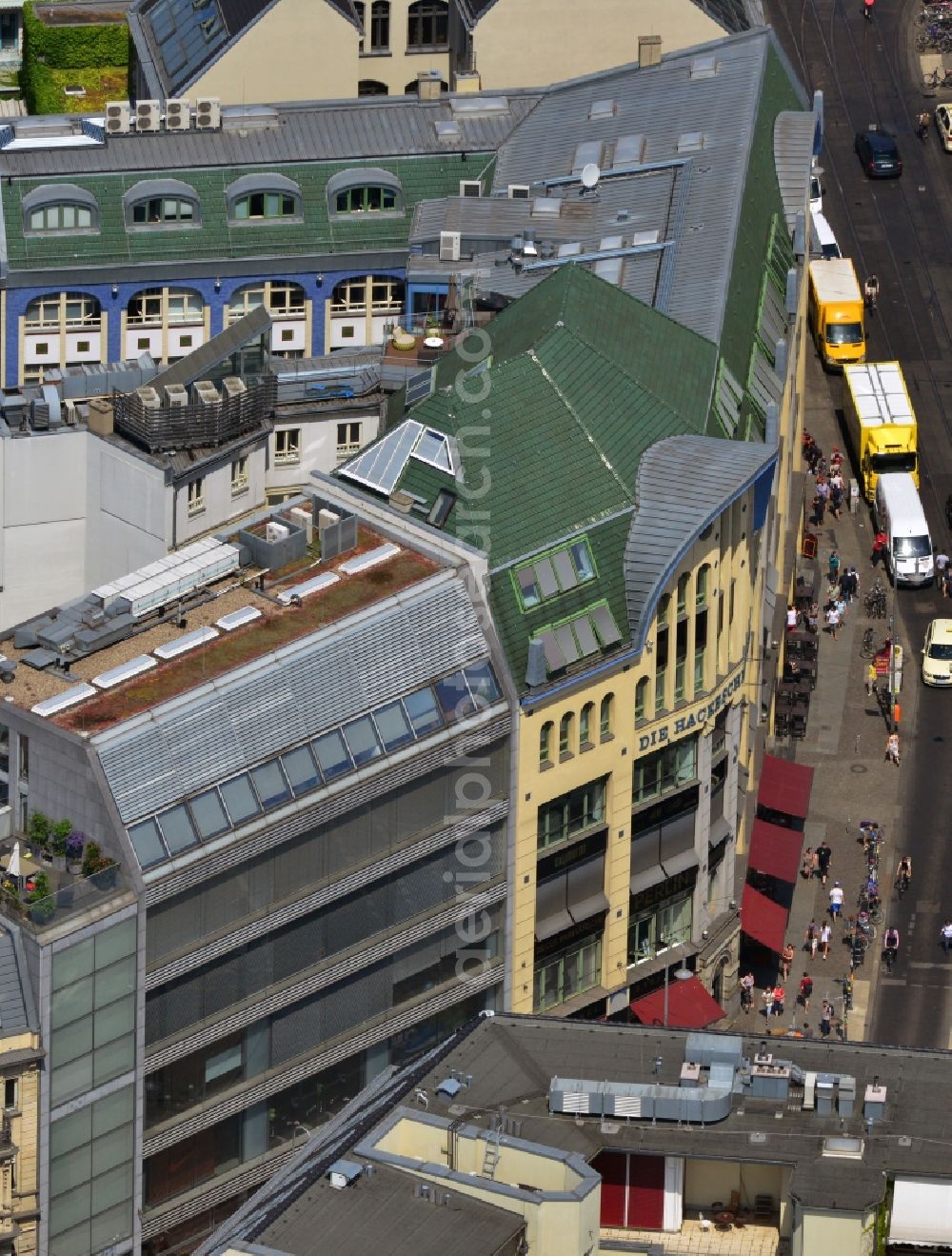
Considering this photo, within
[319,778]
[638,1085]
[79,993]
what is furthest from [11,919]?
[638,1085]

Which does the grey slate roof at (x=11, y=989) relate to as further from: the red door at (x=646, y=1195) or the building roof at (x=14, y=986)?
the red door at (x=646, y=1195)

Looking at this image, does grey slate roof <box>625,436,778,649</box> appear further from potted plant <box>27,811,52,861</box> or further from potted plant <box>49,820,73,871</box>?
potted plant <box>27,811,52,861</box>

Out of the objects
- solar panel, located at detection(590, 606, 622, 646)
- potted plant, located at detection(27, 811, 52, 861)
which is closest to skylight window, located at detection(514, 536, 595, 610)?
solar panel, located at detection(590, 606, 622, 646)

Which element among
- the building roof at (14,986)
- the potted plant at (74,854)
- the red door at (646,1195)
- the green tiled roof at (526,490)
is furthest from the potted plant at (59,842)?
the red door at (646,1195)

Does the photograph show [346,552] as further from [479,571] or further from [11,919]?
[11,919]

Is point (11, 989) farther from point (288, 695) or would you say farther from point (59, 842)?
point (288, 695)

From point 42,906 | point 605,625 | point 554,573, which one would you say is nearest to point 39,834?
point 42,906
